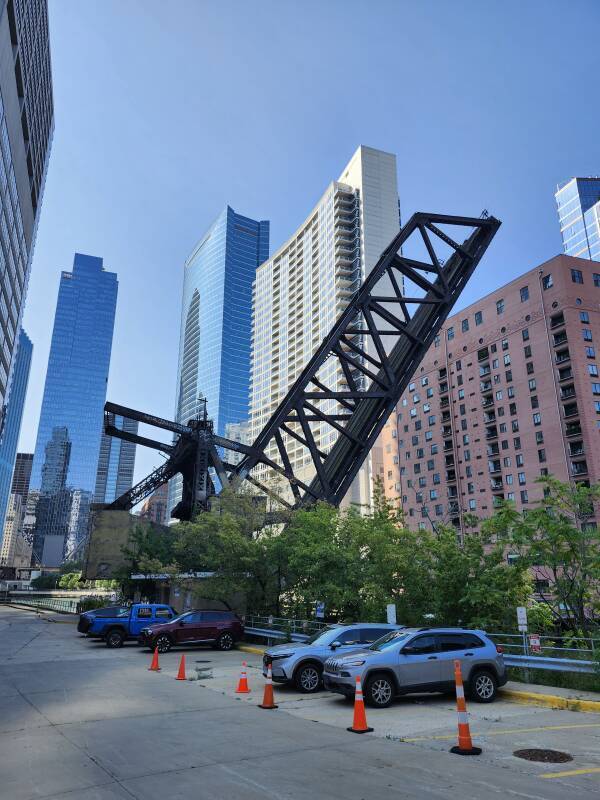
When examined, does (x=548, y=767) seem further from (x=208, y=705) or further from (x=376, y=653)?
(x=208, y=705)

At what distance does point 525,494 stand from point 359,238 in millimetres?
80401

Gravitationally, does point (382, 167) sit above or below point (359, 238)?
above

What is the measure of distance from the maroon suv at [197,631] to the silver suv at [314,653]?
894cm

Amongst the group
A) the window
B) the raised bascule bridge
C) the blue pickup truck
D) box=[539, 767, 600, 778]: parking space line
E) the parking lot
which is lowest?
the parking lot

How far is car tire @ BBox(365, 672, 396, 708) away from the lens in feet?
39.0

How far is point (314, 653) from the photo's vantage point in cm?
1429

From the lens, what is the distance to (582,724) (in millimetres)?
10305

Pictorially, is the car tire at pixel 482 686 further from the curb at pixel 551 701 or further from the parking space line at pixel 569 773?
the parking space line at pixel 569 773

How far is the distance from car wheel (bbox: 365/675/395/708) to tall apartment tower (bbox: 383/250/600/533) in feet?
144

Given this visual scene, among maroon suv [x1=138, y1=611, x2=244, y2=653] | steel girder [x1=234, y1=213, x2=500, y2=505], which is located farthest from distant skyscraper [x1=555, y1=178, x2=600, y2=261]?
maroon suv [x1=138, y1=611, x2=244, y2=653]

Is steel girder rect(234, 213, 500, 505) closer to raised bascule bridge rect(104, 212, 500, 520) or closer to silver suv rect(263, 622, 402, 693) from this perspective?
raised bascule bridge rect(104, 212, 500, 520)

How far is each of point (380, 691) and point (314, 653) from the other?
2662 millimetres

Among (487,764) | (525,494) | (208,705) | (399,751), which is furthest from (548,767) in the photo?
(525,494)

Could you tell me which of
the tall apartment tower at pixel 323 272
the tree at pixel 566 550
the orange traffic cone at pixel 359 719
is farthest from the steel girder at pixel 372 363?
the tall apartment tower at pixel 323 272
